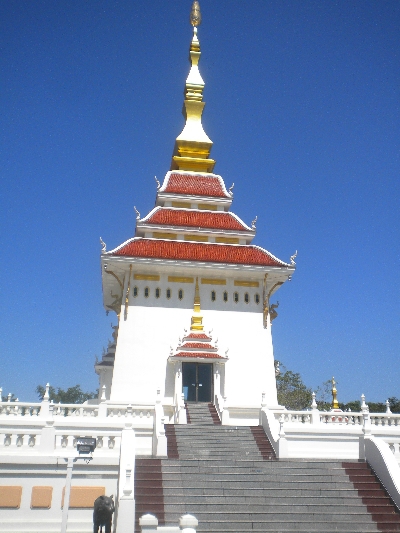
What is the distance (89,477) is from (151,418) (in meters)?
4.97

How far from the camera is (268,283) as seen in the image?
26.7 m

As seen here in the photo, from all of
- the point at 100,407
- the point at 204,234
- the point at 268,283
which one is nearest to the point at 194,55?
the point at 204,234

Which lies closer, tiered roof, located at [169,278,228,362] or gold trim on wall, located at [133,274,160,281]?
tiered roof, located at [169,278,228,362]

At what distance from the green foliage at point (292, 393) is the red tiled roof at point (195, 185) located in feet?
86.8

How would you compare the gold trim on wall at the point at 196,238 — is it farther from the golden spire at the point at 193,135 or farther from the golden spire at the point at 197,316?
the golden spire at the point at 193,135

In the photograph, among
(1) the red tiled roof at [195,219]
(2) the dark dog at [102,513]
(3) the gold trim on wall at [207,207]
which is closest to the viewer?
(2) the dark dog at [102,513]

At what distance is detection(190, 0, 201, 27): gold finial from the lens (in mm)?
40406

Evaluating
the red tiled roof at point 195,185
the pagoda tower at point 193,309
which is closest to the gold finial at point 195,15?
the red tiled roof at point 195,185

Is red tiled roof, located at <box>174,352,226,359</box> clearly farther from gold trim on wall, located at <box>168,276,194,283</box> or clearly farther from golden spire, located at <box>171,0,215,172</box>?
golden spire, located at <box>171,0,215,172</box>

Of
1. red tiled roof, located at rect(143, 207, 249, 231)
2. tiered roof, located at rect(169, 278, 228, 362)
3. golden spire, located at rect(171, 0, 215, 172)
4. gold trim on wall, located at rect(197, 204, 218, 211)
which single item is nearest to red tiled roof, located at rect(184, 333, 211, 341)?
tiered roof, located at rect(169, 278, 228, 362)

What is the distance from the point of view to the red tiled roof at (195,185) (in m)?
29.4

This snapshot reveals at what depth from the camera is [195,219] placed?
27.9 meters

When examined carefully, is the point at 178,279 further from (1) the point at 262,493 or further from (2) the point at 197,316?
(1) the point at 262,493

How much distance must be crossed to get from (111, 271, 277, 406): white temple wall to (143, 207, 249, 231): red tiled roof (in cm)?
319
